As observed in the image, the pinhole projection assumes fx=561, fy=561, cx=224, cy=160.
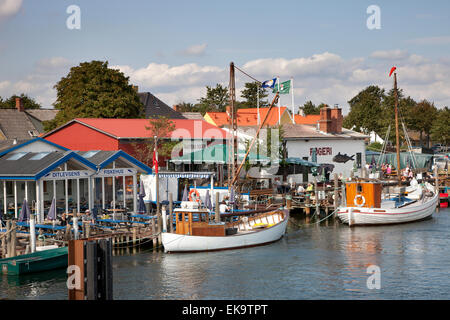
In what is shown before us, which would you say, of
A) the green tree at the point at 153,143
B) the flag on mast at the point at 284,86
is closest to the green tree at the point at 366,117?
the green tree at the point at 153,143

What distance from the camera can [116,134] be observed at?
48375mm

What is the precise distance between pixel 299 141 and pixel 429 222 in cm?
1816

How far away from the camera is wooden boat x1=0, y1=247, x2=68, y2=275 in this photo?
24.1m

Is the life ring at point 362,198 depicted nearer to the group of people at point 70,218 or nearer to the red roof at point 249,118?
the group of people at point 70,218

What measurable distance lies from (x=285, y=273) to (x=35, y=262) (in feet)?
35.9

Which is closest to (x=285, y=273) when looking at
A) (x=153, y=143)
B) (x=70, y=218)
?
(x=70, y=218)

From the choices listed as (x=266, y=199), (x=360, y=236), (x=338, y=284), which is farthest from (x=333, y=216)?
(x=338, y=284)

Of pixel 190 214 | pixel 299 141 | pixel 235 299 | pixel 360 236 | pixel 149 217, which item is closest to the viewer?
pixel 235 299

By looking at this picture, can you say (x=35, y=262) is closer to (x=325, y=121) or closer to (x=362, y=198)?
(x=362, y=198)

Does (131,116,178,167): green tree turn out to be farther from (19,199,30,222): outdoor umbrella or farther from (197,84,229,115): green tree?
(197,84,229,115): green tree

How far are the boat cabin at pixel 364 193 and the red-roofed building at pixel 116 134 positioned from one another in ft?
50.1

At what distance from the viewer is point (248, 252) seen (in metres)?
29.2
